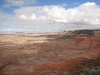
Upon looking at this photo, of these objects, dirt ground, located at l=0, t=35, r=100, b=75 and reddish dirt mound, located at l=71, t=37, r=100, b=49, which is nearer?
dirt ground, located at l=0, t=35, r=100, b=75

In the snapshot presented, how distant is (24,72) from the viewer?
16688 mm

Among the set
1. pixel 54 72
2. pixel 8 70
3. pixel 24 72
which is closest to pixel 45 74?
pixel 54 72

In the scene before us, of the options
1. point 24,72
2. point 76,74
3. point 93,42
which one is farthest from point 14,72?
point 93,42

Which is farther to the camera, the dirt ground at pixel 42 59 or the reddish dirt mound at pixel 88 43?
the reddish dirt mound at pixel 88 43

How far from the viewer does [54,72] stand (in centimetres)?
1608

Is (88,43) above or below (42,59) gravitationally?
below

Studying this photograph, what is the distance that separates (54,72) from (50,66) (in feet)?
8.16

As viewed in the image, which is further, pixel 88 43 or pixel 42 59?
pixel 88 43

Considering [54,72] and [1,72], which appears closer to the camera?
[54,72]

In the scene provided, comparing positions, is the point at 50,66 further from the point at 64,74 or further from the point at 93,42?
the point at 93,42

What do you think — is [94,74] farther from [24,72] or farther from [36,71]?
[24,72]

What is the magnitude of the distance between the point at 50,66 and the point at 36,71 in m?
2.40

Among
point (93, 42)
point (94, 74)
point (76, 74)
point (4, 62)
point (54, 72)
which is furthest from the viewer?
point (93, 42)

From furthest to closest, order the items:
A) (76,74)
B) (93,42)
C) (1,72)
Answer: (93,42), (1,72), (76,74)
